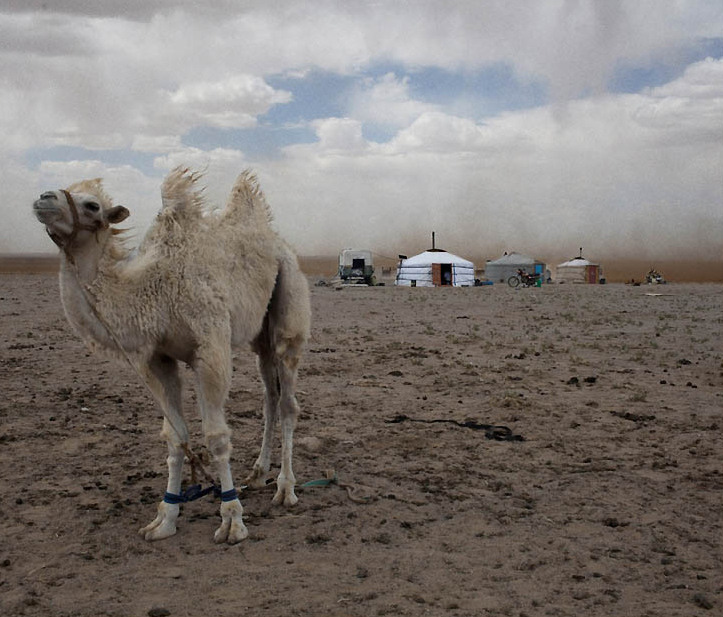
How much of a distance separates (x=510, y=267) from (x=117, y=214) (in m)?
55.9

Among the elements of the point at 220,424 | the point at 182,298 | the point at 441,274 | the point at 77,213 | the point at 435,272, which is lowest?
the point at 220,424

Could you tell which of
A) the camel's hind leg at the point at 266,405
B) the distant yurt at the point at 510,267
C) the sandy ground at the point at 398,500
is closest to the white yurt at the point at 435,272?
the distant yurt at the point at 510,267

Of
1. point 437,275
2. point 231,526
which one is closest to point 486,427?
point 231,526

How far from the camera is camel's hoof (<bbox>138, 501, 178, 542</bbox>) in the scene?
4469 mm

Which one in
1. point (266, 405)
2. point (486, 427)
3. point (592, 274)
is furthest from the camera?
point (592, 274)

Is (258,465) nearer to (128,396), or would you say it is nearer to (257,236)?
(257,236)

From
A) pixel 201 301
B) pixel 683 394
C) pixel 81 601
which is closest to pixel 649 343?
pixel 683 394

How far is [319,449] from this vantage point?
6.50m

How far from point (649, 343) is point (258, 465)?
10793mm

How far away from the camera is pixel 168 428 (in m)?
4.62

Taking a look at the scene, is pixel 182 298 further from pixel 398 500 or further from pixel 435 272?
pixel 435 272

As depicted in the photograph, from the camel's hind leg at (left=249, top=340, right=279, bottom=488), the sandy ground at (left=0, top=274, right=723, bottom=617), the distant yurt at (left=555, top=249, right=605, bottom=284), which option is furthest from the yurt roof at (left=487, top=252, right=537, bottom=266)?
the camel's hind leg at (left=249, top=340, right=279, bottom=488)

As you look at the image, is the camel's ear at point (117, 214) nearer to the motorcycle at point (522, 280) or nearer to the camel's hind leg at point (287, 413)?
the camel's hind leg at point (287, 413)

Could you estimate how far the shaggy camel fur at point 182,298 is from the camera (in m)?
4.06
